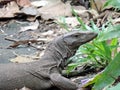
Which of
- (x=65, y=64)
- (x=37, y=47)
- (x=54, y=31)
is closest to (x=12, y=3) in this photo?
(x=54, y=31)

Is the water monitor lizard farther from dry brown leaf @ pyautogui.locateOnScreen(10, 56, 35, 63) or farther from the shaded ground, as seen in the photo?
the shaded ground

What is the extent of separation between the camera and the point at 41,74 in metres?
4.47

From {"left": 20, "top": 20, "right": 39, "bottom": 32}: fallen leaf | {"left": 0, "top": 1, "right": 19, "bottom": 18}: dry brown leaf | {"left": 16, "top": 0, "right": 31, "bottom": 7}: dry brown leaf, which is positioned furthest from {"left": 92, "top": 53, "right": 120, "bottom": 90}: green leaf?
{"left": 16, "top": 0, "right": 31, "bottom": 7}: dry brown leaf

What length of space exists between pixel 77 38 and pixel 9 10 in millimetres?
Result: 3372

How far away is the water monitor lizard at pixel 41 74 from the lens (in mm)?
4391

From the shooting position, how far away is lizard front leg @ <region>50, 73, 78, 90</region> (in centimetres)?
425

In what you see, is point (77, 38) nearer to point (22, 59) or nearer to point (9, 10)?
point (22, 59)

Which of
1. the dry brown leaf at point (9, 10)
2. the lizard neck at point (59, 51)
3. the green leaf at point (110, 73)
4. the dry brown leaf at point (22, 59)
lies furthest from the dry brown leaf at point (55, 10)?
the green leaf at point (110, 73)

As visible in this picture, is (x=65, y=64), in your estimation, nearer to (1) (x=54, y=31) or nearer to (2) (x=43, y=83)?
(2) (x=43, y=83)

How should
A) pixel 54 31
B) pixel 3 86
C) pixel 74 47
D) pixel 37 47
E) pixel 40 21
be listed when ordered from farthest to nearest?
pixel 40 21
pixel 54 31
pixel 37 47
pixel 74 47
pixel 3 86

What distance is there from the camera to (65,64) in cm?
477

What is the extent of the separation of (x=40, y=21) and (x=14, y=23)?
434 mm

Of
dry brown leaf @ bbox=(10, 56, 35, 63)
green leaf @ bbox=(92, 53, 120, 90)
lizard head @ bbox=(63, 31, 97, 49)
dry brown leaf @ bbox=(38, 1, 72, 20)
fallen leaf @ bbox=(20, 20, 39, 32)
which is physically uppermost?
green leaf @ bbox=(92, 53, 120, 90)

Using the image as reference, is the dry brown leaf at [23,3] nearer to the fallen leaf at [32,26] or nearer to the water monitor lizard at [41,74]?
the fallen leaf at [32,26]
